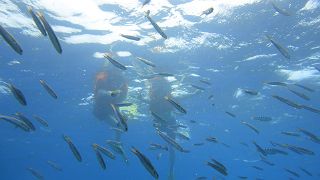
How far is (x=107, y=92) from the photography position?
18750mm

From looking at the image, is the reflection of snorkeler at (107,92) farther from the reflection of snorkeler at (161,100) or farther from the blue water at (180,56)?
the reflection of snorkeler at (161,100)

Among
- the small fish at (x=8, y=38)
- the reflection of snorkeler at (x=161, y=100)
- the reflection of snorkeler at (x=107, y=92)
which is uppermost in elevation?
the small fish at (x=8, y=38)

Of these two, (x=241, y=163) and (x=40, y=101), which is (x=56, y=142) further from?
(x=241, y=163)

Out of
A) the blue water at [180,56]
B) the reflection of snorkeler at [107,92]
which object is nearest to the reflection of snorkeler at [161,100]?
the blue water at [180,56]

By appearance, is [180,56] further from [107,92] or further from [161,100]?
[107,92]

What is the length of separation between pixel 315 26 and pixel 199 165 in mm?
50041

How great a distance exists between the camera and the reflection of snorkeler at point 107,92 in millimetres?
18344

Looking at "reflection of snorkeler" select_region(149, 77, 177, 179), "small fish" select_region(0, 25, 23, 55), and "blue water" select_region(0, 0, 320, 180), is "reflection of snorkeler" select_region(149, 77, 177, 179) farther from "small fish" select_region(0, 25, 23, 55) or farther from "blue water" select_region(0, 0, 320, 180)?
"small fish" select_region(0, 25, 23, 55)

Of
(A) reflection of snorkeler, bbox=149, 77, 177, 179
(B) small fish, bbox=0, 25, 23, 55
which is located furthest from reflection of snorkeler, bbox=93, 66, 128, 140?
(B) small fish, bbox=0, 25, 23, 55

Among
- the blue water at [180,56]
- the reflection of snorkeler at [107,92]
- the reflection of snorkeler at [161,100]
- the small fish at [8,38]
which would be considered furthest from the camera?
the reflection of snorkeler at [161,100]

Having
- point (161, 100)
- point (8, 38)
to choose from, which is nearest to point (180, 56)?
point (161, 100)

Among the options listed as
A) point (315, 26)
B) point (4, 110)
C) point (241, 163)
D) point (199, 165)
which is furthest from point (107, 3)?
point (199, 165)

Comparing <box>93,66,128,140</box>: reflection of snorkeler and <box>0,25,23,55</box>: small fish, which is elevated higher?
<box>0,25,23,55</box>: small fish

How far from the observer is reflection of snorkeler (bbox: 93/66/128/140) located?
18.3 meters
